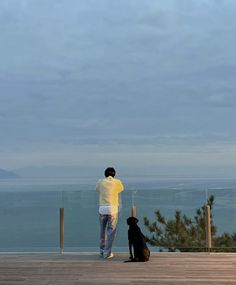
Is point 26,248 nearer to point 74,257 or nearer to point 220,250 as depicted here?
point 74,257

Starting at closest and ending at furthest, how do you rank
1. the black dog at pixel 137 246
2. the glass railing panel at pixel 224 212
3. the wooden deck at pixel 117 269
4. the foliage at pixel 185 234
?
the wooden deck at pixel 117 269 → the black dog at pixel 137 246 → the foliage at pixel 185 234 → the glass railing panel at pixel 224 212

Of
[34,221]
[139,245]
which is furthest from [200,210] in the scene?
[34,221]

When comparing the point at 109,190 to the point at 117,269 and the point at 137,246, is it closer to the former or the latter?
the point at 137,246

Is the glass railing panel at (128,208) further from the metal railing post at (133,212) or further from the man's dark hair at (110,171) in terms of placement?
the man's dark hair at (110,171)

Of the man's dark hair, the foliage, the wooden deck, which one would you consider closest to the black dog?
the wooden deck

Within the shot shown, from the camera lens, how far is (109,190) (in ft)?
23.4

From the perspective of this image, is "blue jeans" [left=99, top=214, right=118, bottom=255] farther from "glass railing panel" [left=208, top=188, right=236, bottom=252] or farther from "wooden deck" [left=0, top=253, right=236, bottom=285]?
"glass railing panel" [left=208, top=188, right=236, bottom=252]

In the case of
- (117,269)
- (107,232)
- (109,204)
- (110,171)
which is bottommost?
(117,269)

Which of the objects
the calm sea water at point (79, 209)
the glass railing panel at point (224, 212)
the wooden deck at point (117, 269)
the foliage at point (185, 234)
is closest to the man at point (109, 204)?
the wooden deck at point (117, 269)

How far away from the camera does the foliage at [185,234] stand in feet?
25.5

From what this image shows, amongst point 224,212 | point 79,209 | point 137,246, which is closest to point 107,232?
point 137,246

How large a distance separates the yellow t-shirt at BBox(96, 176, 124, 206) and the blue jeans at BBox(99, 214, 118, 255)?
0.20 m

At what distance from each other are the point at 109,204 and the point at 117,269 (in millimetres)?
1132

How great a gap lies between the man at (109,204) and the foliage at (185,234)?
2.89 feet
